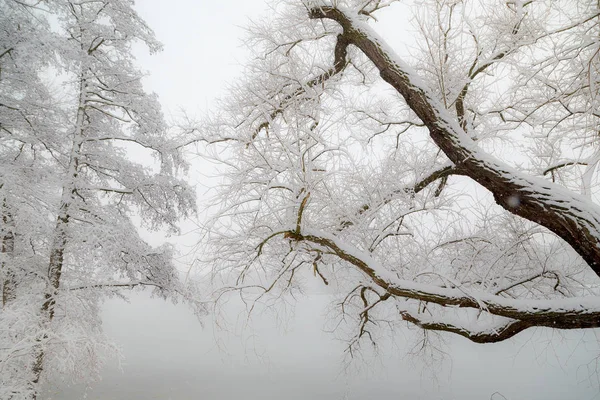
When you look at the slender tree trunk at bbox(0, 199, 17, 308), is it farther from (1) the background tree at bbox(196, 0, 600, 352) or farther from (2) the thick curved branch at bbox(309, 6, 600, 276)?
(2) the thick curved branch at bbox(309, 6, 600, 276)

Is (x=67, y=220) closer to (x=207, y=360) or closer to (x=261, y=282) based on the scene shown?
(x=261, y=282)

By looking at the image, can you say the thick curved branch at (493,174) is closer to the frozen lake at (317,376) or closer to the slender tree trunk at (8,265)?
the slender tree trunk at (8,265)

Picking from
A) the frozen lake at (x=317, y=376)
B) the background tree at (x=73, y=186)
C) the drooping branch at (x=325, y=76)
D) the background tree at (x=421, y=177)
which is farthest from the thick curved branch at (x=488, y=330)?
the frozen lake at (x=317, y=376)

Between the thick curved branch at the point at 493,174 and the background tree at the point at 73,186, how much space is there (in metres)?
3.75

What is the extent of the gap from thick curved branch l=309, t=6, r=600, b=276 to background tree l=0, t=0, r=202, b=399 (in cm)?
375

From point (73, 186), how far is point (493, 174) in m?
6.54

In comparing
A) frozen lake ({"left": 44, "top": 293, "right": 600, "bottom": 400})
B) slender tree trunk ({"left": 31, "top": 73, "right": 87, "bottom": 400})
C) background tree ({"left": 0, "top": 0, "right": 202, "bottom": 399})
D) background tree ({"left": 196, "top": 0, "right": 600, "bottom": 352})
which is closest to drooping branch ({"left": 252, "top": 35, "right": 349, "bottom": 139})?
background tree ({"left": 196, "top": 0, "right": 600, "bottom": 352})

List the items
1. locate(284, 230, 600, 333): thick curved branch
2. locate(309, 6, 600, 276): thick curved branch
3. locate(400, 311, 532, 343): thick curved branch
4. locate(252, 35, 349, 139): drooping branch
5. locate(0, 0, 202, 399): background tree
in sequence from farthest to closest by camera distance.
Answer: locate(0, 0, 202, 399): background tree, locate(252, 35, 349, 139): drooping branch, locate(400, 311, 532, 343): thick curved branch, locate(284, 230, 600, 333): thick curved branch, locate(309, 6, 600, 276): thick curved branch

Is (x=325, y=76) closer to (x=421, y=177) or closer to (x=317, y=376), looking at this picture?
(x=421, y=177)

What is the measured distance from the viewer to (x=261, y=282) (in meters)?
4.39

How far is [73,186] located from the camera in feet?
19.5

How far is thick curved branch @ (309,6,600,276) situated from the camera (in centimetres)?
287

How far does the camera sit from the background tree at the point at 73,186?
4974 millimetres

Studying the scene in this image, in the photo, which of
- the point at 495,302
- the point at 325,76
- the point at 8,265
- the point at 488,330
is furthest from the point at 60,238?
the point at 488,330
